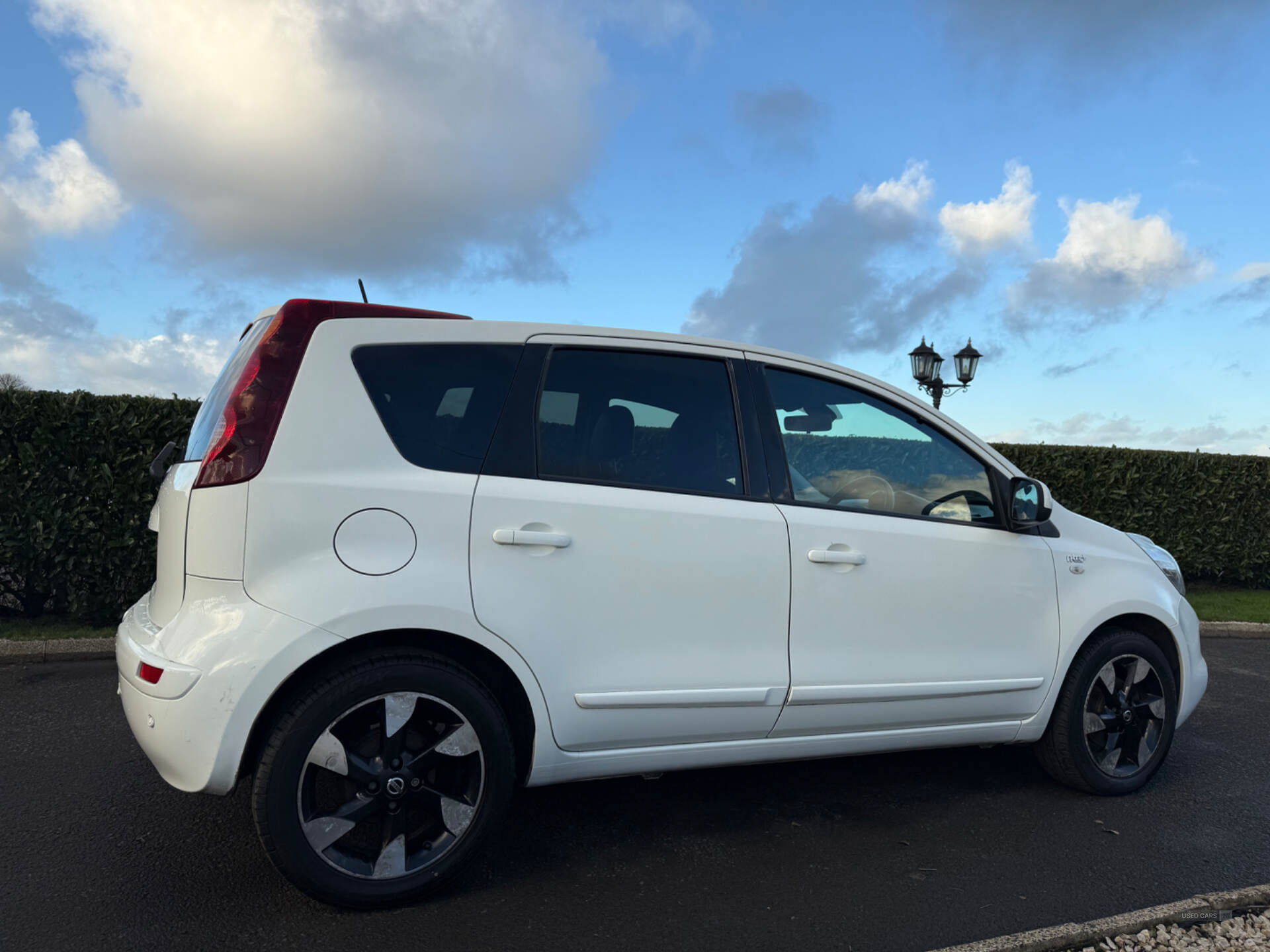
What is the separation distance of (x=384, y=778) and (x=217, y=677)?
0.56 meters

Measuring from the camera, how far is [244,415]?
8.75 feet

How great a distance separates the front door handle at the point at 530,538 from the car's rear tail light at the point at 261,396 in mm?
726

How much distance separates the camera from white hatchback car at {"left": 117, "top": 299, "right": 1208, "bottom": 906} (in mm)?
2586

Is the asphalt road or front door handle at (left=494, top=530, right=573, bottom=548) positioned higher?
front door handle at (left=494, top=530, right=573, bottom=548)

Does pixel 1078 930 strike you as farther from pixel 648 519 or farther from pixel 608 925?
pixel 648 519

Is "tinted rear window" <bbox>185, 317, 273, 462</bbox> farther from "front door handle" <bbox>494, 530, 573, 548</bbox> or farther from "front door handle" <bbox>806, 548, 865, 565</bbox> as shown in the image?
"front door handle" <bbox>806, 548, 865, 565</bbox>

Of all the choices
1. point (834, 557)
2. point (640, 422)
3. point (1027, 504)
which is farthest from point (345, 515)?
Answer: point (1027, 504)

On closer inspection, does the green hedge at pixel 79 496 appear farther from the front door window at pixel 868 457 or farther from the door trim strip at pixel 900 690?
the door trim strip at pixel 900 690

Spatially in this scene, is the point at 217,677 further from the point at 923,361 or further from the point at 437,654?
the point at 923,361

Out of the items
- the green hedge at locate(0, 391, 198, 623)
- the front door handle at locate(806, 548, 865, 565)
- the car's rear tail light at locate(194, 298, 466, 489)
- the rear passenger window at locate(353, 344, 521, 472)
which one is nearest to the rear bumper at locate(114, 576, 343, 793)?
the car's rear tail light at locate(194, 298, 466, 489)

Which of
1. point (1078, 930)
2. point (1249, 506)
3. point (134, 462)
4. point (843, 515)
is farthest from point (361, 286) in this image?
point (1249, 506)

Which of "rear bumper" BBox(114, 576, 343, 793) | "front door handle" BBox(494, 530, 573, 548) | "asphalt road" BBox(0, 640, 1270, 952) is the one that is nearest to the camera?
"rear bumper" BBox(114, 576, 343, 793)

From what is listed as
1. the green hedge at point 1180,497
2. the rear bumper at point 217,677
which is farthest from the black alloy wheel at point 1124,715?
the green hedge at point 1180,497

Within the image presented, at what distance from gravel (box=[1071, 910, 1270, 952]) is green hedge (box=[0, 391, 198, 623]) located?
666cm
